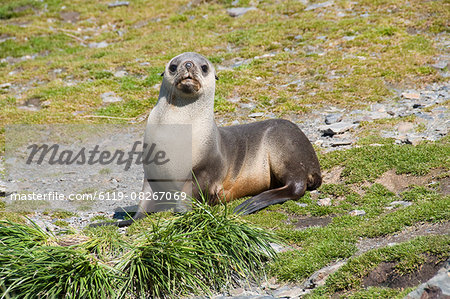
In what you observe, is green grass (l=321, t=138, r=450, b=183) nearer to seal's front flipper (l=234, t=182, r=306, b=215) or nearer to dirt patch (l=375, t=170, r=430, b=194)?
dirt patch (l=375, t=170, r=430, b=194)

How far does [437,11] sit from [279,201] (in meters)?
11.4

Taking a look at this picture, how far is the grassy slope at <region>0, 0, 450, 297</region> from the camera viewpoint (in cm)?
728

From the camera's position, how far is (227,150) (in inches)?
314

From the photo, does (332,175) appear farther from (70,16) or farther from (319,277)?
(70,16)

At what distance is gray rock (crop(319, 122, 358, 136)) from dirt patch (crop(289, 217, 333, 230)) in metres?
3.49

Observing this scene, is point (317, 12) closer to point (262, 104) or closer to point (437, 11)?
point (437, 11)

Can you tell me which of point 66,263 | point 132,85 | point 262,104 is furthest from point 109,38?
point 66,263

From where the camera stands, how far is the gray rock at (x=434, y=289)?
4370 millimetres

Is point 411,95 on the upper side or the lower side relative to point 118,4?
upper

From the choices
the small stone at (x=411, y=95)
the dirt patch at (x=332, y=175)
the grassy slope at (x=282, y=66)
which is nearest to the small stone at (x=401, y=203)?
the grassy slope at (x=282, y=66)

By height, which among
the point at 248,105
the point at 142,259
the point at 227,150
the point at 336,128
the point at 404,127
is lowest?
the point at 248,105

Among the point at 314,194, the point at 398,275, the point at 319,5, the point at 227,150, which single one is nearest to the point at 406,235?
the point at 398,275

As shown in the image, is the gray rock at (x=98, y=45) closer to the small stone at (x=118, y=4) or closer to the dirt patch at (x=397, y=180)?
the small stone at (x=118, y=4)

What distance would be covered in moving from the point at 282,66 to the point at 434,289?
1064 centimetres
